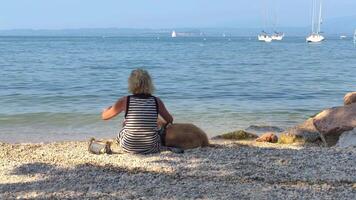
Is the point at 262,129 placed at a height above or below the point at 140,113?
below

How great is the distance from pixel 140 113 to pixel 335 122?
11.8ft

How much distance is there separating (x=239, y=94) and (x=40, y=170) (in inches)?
554

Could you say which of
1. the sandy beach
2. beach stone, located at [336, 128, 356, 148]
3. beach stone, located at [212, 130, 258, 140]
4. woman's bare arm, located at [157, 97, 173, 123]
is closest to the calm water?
beach stone, located at [212, 130, 258, 140]

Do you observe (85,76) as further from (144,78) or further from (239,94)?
(144,78)

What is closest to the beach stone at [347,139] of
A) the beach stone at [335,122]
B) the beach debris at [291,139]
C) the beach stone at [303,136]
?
the beach stone at [335,122]

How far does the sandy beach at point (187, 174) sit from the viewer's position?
600 cm

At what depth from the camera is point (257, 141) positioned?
1041 cm

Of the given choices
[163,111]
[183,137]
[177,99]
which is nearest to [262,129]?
[183,137]

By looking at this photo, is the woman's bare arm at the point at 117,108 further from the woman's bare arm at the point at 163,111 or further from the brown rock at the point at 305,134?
the brown rock at the point at 305,134

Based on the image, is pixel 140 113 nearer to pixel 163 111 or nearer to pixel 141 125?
pixel 141 125

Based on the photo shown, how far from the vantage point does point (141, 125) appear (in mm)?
8156

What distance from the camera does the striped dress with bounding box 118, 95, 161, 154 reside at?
26.6ft

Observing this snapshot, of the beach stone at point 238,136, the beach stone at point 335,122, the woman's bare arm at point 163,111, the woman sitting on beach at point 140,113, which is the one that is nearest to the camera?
the woman sitting on beach at point 140,113

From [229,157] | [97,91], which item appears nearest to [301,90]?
[97,91]
